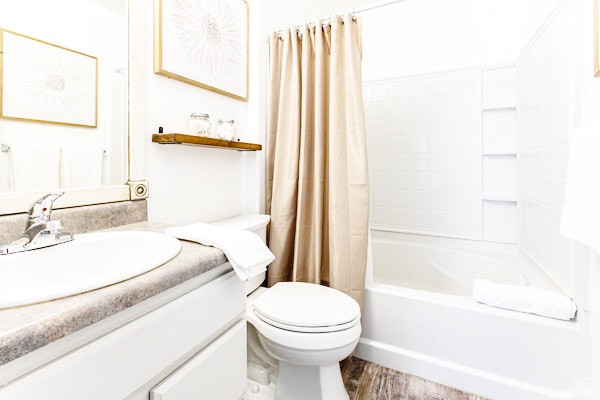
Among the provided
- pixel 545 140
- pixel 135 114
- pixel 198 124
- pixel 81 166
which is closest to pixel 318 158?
pixel 198 124

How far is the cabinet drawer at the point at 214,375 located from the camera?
0.63 metres

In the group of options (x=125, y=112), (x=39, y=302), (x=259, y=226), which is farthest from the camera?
(x=259, y=226)

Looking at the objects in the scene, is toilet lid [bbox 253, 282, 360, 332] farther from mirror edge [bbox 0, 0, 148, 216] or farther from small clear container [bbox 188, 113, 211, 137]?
small clear container [bbox 188, 113, 211, 137]

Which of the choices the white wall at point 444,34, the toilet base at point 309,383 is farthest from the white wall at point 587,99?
the white wall at point 444,34

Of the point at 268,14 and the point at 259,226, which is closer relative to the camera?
the point at 259,226

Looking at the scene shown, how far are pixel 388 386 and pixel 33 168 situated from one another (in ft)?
5.43

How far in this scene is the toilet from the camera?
3.64 feet

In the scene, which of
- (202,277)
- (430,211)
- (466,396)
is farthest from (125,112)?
(430,211)

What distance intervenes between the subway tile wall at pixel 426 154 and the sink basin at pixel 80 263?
78.1 inches

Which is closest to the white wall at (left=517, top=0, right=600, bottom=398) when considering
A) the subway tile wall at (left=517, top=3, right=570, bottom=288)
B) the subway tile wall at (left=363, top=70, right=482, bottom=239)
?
the subway tile wall at (left=517, top=3, right=570, bottom=288)

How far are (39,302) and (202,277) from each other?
32 cm

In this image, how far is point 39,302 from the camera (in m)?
0.46

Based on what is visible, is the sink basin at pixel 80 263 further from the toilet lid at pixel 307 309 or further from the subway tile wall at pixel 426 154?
the subway tile wall at pixel 426 154

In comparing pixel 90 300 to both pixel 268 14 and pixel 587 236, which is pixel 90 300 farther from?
pixel 268 14
